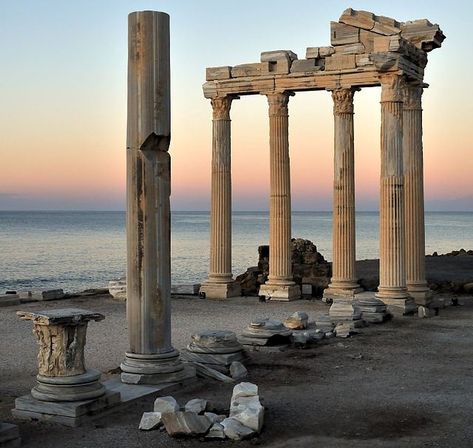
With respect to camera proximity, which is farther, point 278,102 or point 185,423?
point 278,102

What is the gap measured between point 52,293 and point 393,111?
14396 mm

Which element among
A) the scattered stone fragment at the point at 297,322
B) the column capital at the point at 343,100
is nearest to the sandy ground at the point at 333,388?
the scattered stone fragment at the point at 297,322

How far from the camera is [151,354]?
1628 cm

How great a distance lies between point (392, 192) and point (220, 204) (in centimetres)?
782

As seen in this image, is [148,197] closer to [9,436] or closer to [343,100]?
[9,436]

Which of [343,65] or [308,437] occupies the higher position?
[343,65]

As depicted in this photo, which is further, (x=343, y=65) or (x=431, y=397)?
(x=343, y=65)

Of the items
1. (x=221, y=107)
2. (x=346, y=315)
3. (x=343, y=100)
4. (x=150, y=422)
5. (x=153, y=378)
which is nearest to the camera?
(x=150, y=422)

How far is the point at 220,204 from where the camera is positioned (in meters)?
33.8

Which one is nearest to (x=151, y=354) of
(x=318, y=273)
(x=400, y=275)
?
(x=400, y=275)

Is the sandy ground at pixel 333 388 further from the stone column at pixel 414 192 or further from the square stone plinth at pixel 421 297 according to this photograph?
the stone column at pixel 414 192

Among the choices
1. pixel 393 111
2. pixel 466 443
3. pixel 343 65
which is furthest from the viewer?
pixel 343 65

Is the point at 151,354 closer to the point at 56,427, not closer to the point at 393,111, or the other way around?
the point at 56,427

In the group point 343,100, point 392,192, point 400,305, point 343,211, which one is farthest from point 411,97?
point 400,305
